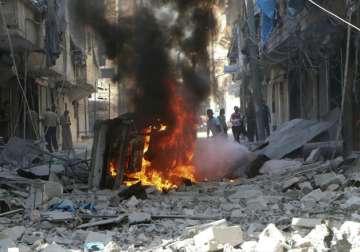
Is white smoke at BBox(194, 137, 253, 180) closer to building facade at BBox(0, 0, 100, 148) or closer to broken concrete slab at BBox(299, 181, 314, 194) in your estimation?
broken concrete slab at BBox(299, 181, 314, 194)

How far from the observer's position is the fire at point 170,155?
36.8 feet

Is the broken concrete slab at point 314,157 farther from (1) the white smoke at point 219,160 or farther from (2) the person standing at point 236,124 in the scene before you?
(2) the person standing at point 236,124

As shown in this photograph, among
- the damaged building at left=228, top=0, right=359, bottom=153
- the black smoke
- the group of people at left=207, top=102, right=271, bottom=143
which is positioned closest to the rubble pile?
the damaged building at left=228, top=0, right=359, bottom=153

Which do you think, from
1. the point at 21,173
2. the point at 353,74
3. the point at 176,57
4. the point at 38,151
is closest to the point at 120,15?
the point at 176,57

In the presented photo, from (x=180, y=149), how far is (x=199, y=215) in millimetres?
4561

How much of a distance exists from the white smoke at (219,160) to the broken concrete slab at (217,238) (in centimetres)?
654

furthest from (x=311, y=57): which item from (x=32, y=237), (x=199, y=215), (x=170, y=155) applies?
(x=32, y=237)

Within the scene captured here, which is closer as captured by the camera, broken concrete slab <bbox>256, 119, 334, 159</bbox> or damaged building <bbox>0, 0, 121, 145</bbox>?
broken concrete slab <bbox>256, 119, 334, 159</bbox>

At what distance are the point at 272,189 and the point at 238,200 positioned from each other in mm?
1004

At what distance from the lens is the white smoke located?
12281mm

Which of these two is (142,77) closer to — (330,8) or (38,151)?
(38,151)

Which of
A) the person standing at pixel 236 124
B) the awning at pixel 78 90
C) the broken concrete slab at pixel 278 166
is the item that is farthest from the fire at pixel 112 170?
the awning at pixel 78 90

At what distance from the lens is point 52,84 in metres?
25.6

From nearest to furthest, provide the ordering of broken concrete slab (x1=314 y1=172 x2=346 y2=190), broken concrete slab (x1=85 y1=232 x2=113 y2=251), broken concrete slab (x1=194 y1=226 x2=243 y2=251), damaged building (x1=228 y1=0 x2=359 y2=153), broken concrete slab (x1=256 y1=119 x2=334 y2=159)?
broken concrete slab (x1=194 y1=226 x2=243 y2=251), broken concrete slab (x1=85 y1=232 x2=113 y2=251), broken concrete slab (x1=314 y1=172 x2=346 y2=190), damaged building (x1=228 y1=0 x2=359 y2=153), broken concrete slab (x1=256 y1=119 x2=334 y2=159)
